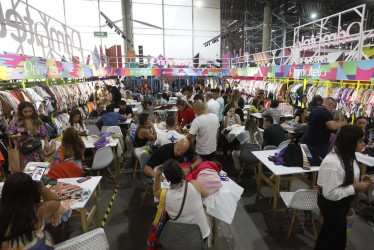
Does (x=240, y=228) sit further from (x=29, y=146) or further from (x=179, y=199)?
(x=29, y=146)

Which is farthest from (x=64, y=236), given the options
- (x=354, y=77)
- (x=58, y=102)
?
(x=354, y=77)

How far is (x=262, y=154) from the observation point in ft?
11.6

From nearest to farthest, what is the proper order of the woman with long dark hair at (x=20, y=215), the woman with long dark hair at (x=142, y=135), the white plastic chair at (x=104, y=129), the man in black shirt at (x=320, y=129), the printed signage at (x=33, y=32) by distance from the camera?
the woman with long dark hair at (x=20, y=215), the man in black shirt at (x=320, y=129), the woman with long dark hair at (x=142, y=135), the printed signage at (x=33, y=32), the white plastic chair at (x=104, y=129)

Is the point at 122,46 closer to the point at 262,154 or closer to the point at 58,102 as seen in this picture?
the point at 58,102

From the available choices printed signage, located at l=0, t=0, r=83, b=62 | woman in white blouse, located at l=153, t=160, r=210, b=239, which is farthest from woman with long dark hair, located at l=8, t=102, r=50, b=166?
woman in white blouse, located at l=153, t=160, r=210, b=239

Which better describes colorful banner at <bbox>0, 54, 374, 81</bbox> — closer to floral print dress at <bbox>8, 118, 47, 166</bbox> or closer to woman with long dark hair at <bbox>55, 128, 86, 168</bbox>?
floral print dress at <bbox>8, 118, 47, 166</bbox>

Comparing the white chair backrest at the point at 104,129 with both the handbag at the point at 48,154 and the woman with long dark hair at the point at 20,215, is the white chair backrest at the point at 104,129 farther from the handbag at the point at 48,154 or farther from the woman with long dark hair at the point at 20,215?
the woman with long dark hair at the point at 20,215

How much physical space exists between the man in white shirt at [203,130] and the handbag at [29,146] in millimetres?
2415

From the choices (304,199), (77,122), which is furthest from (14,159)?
(304,199)

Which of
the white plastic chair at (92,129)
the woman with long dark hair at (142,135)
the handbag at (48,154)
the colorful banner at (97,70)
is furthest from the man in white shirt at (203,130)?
the colorful banner at (97,70)

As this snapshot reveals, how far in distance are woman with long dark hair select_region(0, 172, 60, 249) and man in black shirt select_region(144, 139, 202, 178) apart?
131cm

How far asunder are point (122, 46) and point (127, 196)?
487 inches

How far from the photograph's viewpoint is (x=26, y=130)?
3.63 metres

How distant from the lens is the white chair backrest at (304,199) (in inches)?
100
